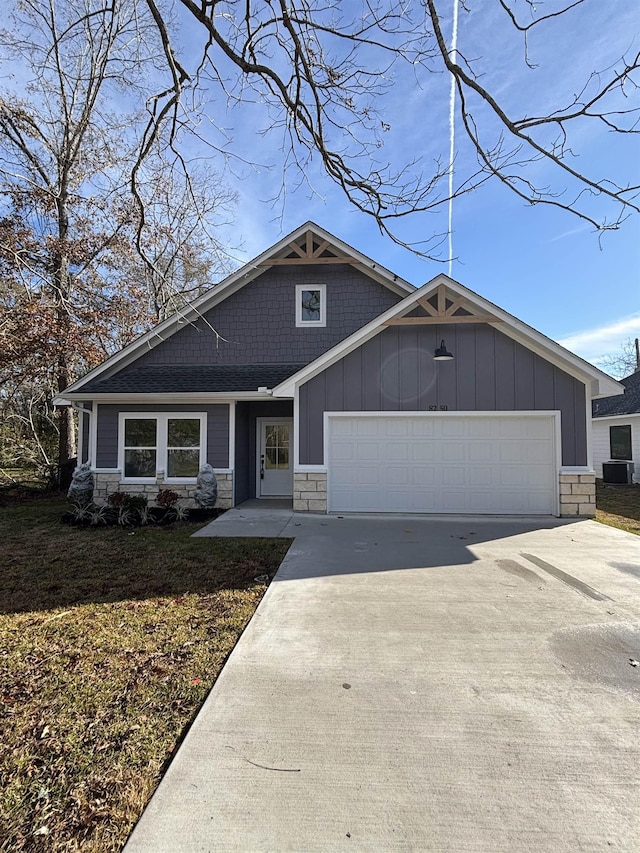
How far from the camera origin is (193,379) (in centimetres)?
1040

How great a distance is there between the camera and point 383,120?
4566 millimetres

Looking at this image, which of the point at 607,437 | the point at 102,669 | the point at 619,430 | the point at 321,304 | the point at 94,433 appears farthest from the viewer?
the point at 607,437

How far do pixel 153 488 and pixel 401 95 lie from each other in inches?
339

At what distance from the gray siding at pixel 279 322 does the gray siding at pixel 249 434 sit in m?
1.12

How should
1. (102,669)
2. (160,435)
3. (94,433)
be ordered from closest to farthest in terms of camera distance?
(102,669) < (160,435) < (94,433)

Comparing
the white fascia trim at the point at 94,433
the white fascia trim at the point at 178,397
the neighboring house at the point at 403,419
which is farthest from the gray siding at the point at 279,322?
the white fascia trim at the point at 178,397

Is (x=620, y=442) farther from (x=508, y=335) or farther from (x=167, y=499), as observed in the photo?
(x=167, y=499)

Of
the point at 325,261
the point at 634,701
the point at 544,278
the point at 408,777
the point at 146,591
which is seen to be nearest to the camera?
the point at 408,777

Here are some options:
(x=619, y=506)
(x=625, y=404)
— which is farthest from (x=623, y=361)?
(x=619, y=506)

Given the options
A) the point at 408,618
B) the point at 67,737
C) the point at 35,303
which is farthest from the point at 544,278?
the point at 35,303

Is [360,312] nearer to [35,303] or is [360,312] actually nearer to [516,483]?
[516,483]

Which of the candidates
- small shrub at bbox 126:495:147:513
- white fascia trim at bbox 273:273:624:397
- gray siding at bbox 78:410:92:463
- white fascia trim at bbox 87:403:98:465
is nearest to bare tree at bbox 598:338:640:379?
white fascia trim at bbox 273:273:624:397

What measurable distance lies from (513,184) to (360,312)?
23.6ft

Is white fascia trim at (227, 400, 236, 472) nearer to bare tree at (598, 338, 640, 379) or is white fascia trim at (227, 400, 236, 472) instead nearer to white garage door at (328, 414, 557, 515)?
white garage door at (328, 414, 557, 515)
